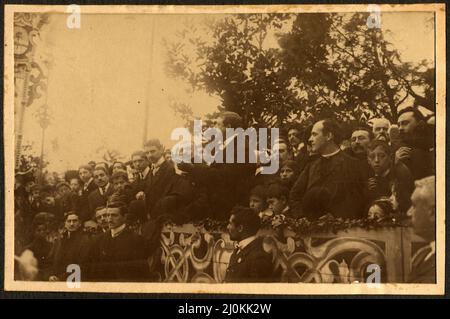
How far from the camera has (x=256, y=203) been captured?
1866mm

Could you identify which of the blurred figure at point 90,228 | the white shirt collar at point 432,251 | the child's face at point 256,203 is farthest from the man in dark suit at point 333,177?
the blurred figure at point 90,228

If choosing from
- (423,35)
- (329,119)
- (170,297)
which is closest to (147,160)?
(170,297)

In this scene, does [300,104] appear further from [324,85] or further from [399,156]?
[399,156]

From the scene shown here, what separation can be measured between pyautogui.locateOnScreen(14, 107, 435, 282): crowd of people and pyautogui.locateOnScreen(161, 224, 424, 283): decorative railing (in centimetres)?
5

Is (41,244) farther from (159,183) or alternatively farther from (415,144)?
(415,144)

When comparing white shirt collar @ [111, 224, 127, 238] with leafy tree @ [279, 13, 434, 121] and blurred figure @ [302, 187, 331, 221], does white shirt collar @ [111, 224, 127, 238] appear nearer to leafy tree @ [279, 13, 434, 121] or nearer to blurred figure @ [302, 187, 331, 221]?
blurred figure @ [302, 187, 331, 221]

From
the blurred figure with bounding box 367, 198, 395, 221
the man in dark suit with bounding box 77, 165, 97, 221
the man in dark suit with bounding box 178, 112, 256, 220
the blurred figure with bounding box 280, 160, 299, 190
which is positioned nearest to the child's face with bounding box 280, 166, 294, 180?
the blurred figure with bounding box 280, 160, 299, 190

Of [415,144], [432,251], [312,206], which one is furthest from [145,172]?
[432,251]

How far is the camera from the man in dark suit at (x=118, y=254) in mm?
1887

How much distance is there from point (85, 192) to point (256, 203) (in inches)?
25.4

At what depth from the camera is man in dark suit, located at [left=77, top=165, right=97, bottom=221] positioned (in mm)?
1892

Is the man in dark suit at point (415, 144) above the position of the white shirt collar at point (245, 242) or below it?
above

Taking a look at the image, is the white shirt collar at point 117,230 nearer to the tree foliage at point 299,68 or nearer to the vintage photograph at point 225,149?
the vintage photograph at point 225,149

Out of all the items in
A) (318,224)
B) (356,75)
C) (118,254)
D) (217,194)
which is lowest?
(118,254)
